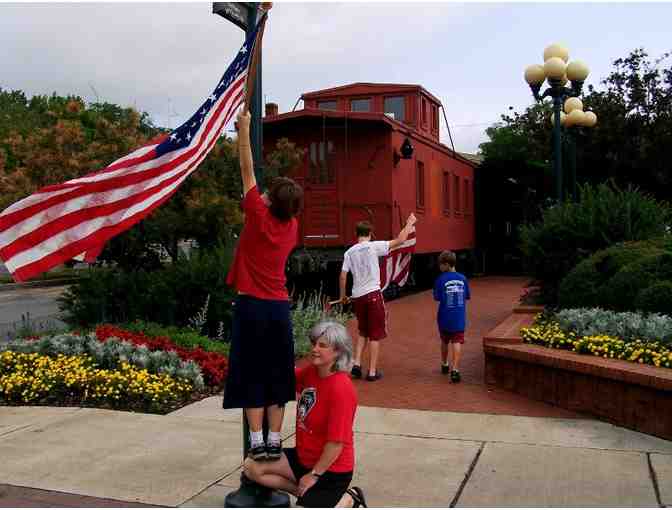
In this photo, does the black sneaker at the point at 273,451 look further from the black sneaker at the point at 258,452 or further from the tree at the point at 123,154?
the tree at the point at 123,154

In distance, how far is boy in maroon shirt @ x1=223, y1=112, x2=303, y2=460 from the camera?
402cm

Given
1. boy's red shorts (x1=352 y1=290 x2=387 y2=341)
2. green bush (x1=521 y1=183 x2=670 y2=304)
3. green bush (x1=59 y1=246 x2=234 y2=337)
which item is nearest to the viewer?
boy's red shorts (x1=352 y1=290 x2=387 y2=341)

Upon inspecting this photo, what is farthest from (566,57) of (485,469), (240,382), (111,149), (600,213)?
(240,382)

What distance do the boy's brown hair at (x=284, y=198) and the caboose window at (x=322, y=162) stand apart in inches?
429

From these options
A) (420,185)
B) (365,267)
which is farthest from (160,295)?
(420,185)

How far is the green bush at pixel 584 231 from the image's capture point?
10.7 metres

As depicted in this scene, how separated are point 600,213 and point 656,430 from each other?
5.71 meters

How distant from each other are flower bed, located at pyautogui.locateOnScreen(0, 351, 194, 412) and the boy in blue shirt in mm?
2631

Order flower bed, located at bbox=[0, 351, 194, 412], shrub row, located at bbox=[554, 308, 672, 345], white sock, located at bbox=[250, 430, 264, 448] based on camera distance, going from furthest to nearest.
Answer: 1. flower bed, located at bbox=[0, 351, 194, 412]
2. shrub row, located at bbox=[554, 308, 672, 345]
3. white sock, located at bbox=[250, 430, 264, 448]

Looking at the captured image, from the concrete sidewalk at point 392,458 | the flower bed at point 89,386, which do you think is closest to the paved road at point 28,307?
the flower bed at point 89,386

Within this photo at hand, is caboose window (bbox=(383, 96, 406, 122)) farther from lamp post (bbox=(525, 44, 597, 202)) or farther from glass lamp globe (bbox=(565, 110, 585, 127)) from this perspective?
lamp post (bbox=(525, 44, 597, 202))

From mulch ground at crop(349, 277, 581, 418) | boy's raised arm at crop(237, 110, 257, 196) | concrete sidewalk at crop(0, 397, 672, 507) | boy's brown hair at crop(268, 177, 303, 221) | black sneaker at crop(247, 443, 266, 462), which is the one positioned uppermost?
boy's raised arm at crop(237, 110, 257, 196)

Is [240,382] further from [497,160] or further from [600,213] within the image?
[497,160]

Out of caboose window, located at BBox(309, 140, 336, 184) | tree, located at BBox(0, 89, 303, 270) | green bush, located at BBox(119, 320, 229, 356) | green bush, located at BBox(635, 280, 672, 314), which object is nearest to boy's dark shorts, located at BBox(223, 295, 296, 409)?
green bush, located at BBox(119, 320, 229, 356)
